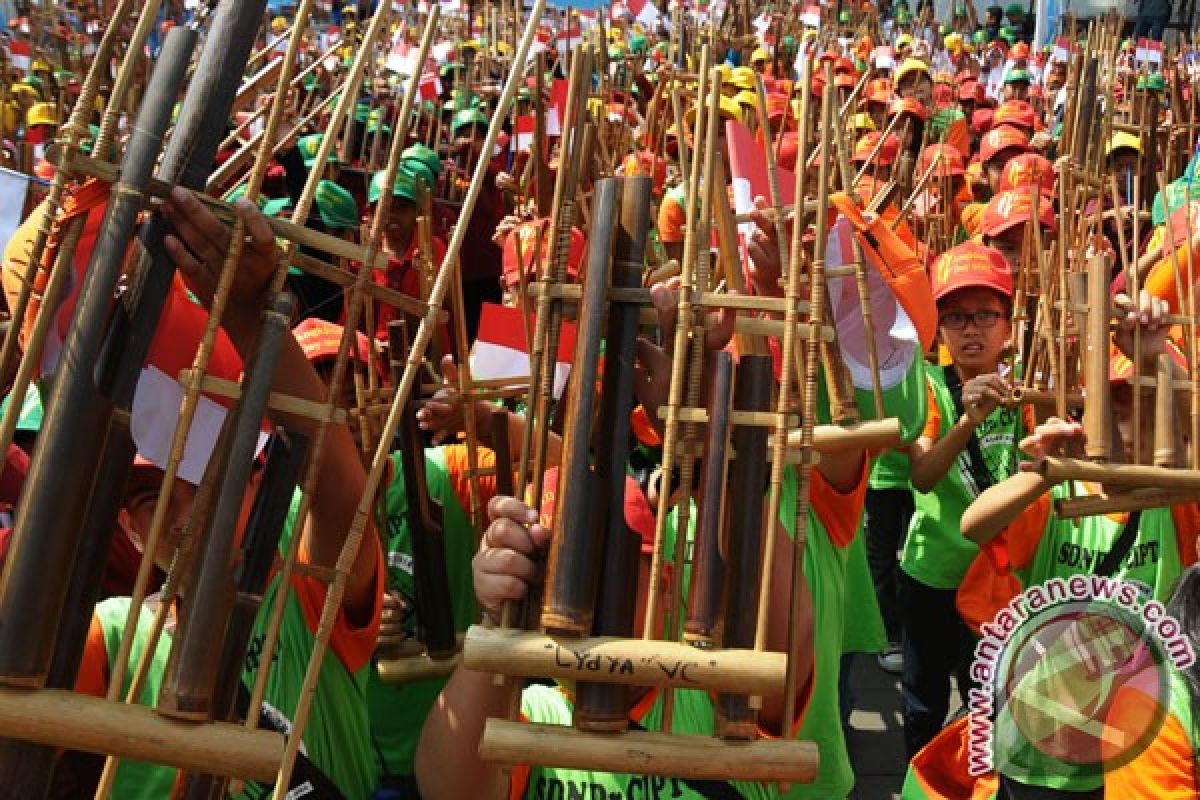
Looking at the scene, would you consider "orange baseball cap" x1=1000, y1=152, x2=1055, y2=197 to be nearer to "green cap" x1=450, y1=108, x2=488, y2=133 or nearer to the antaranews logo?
"green cap" x1=450, y1=108, x2=488, y2=133

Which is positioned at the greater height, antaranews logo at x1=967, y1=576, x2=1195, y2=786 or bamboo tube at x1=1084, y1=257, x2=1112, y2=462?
bamboo tube at x1=1084, y1=257, x2=1112, y2=462

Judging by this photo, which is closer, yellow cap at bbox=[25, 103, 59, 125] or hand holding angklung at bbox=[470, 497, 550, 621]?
hand holding angklung at bbox=[470, 497, 550, 621]

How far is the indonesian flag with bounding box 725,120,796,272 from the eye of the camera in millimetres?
2314

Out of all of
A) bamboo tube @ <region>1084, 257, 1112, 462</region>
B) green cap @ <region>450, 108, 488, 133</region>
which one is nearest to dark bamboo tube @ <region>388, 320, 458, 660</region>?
bamboo tube @ <region>1084, 257, 1112, 462</region>

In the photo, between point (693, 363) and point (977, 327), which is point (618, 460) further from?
point (977, 327)

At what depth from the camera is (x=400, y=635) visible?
2.75 meters

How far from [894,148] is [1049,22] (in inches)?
526

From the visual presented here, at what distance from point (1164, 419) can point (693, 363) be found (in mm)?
1266

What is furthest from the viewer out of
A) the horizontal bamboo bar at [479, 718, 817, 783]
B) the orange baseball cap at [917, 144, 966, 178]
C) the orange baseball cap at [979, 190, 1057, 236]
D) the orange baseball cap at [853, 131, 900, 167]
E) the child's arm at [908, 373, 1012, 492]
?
the orange baseball cap at [853, 131, 900, 167]

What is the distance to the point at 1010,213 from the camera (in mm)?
5262

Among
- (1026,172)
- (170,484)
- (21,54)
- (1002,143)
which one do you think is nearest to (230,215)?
(170,484)

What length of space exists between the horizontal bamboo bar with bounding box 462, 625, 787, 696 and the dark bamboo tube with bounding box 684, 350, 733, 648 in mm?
53

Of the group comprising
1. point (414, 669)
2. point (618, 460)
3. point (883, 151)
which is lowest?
point (414, 669)

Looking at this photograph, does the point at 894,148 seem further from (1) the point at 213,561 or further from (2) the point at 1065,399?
(1) the point at 213,561
